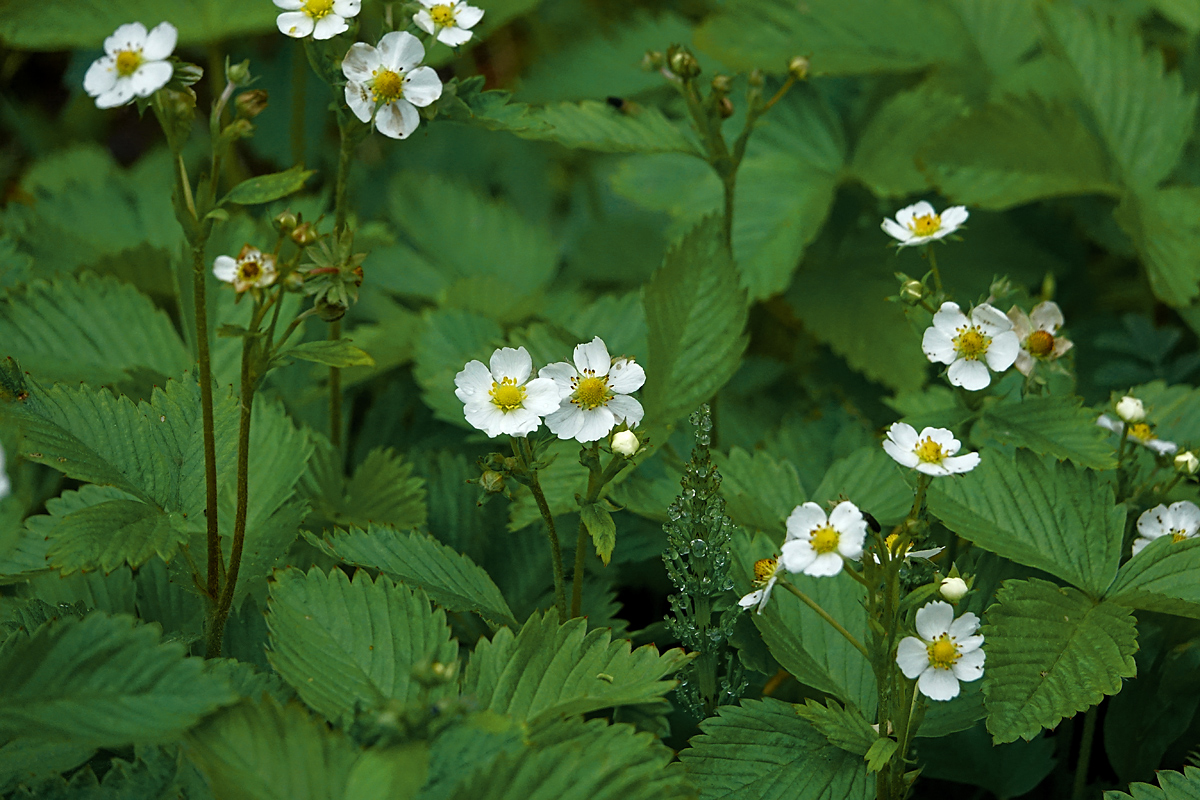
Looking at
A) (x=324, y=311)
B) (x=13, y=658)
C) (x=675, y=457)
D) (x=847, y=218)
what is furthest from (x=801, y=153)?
(x=13, y=658)

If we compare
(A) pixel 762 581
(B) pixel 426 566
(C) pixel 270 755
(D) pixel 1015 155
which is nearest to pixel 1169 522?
(A) pixel 762 581

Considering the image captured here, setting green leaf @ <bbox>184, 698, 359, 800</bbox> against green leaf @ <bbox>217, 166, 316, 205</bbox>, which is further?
green leaf @ <bbox>217, 166, 316, 205</bbox>

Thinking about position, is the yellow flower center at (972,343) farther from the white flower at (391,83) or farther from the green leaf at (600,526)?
the white flower at (391,83)

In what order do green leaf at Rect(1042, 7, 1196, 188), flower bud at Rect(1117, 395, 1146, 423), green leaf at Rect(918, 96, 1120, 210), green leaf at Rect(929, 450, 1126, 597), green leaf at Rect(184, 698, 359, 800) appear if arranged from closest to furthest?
1. green leaf at Rect(184, 698, 359, 800)
2. green leaf at Rect(929, 450, 1126, 597)
3. flower bud at Rect(1117, 395, 1146, 423)
4. green leaf at Rect(918, 96, 1120, 210)
5. green leaf at Rect(1042, 7, 1196, 188)

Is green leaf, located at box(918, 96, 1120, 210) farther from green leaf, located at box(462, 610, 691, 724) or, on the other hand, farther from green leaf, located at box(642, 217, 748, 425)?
green leaf, located at box(462, 610, 691, 724)

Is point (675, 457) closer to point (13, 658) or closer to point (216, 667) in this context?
point (216, 667)

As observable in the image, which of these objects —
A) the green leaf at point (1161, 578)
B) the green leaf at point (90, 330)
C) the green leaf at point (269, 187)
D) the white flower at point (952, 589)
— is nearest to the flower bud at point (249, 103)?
the green leaf at point (269, 187)

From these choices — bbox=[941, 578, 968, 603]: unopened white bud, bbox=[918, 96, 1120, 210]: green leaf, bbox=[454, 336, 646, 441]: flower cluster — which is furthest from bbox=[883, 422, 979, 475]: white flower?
bbox=[918, 96, 1120, 210]: green leaf
